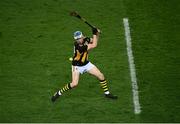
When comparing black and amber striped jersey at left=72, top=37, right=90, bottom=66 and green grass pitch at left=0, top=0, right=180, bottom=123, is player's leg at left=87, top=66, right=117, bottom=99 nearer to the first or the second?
green grass pitch at left=0, top=0, right=180, bottom=123

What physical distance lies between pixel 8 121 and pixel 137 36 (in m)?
Answer: 6.12

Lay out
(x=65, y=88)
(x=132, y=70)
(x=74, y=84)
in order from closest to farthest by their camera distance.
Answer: (x=74, y=84)
(x=65, y=88)
(x=132, y=70)

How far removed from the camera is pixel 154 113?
14070mm

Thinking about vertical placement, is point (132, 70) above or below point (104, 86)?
above

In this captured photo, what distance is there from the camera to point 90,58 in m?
16.4

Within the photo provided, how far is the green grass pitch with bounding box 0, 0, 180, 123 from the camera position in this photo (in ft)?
46.7

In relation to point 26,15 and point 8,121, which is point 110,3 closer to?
point 26,15

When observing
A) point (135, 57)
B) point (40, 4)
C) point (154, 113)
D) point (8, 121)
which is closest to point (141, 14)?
point (135, 57)

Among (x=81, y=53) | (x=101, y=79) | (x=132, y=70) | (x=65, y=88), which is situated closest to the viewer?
(x=81, y=53)

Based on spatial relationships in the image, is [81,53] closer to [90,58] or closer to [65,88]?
[65,88]

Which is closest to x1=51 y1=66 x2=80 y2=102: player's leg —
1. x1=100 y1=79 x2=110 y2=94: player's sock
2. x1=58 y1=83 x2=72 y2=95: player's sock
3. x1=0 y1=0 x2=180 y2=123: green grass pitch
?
x1=58 y1=83 x2=72 y2=95: player's sock

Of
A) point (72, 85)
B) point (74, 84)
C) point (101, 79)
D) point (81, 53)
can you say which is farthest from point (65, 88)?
point (81, 53)

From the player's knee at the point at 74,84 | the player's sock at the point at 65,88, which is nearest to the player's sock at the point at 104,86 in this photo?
the player's knee at the point at 74,84

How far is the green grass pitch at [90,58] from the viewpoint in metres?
14.2
